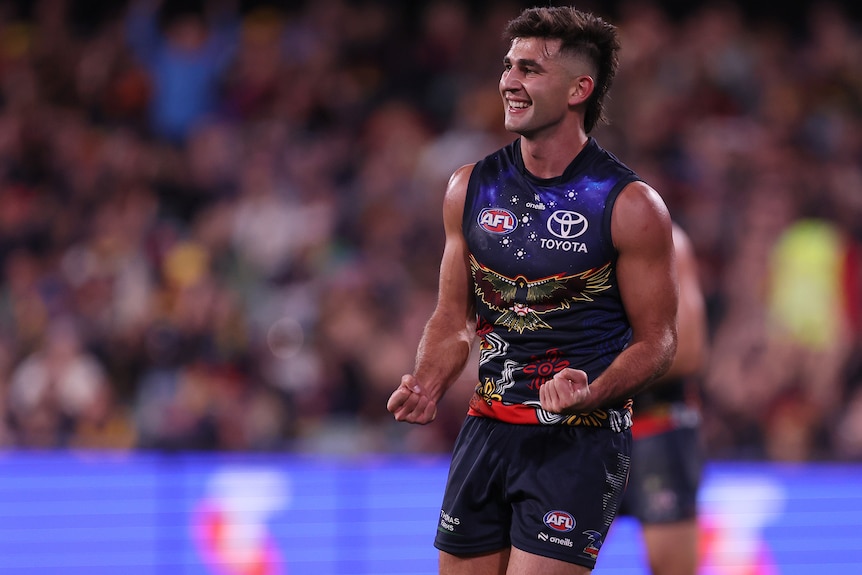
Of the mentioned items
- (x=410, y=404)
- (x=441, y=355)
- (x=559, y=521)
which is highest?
(x=441, y=355)

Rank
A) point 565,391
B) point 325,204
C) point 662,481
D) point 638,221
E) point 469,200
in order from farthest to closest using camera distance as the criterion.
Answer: point 325,204 → point 662,481 → point 469,200 → point 638,221 → point 565,391

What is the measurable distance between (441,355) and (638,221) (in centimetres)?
73

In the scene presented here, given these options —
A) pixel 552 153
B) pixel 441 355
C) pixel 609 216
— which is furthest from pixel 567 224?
pixel 441 355

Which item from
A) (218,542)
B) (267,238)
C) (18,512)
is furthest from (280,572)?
(267,238)

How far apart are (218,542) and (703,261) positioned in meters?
3.77

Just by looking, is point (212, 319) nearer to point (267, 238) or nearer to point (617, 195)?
point (267, 238)

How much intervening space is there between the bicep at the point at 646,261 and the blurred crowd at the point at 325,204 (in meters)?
4.19

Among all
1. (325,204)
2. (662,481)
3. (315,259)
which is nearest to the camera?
(662,481)

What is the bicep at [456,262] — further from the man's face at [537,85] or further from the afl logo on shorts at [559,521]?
the afl logo on shorts at [559,521]

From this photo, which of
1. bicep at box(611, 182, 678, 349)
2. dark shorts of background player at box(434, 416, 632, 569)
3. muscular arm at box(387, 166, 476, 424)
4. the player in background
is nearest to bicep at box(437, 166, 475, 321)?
muscular arm at box(387, 166, 476, 424)

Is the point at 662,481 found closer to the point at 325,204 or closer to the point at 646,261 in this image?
the point at 646,261

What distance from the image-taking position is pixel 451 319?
4.02 meters

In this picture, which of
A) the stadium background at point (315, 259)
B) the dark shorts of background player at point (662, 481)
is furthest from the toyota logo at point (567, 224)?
the stadium background at point (315, 259)

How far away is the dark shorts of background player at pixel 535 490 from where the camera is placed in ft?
12.2
